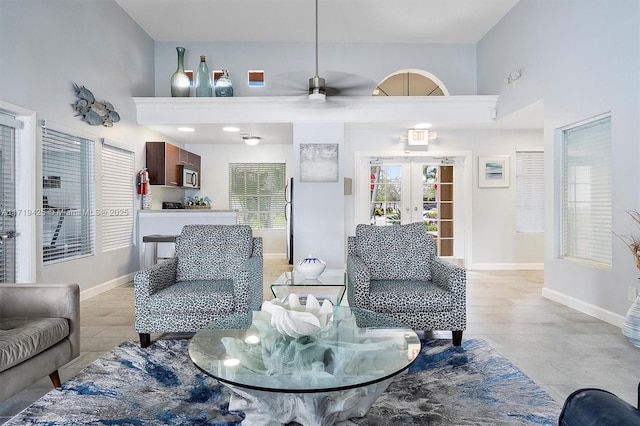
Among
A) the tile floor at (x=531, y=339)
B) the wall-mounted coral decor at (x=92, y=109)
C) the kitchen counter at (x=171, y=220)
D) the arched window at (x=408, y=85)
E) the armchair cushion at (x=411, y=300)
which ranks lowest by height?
the tile floor at (x=531, y=339)

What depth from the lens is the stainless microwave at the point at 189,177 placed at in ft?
21.7

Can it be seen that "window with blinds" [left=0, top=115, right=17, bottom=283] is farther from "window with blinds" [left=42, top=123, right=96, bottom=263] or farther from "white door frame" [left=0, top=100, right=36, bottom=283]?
"window with blinds" [left=42, top=123, right=96, bottom=263]

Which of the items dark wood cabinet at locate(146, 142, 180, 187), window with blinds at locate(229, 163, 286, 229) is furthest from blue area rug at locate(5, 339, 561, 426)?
window with blinds at locate(229, 163, 286, 229)

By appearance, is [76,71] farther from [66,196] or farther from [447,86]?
[447,86]

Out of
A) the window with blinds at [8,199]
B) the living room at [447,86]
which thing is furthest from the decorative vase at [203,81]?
the window with blinds at [8,199]

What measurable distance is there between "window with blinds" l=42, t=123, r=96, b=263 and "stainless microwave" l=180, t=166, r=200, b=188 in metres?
2.08

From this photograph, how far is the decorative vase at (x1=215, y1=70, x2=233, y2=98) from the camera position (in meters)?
5.72

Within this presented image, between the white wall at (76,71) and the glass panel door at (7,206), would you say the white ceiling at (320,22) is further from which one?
the glass panel door at (7,206)

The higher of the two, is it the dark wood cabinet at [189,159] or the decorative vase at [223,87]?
the decorative vase at [223,87]

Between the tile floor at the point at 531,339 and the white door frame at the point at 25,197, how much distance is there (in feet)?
2.20

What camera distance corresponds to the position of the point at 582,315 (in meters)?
3.77

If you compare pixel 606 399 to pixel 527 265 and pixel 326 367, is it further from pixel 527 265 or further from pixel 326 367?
pixel 527 265

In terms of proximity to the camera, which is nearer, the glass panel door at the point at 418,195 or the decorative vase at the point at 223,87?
the decorative vase at the point at 223,87

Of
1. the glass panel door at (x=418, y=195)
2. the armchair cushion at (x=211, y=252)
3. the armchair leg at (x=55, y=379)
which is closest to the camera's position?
the armchair leg at (x=55, y=379)
